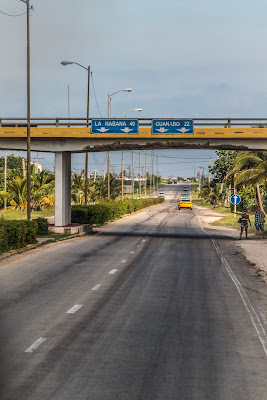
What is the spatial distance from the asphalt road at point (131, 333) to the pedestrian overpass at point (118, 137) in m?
15.9

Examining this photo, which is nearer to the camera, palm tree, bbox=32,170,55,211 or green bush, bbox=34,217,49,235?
green bush, bbox=34,217,49,235

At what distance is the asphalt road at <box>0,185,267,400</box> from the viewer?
7.78 meters

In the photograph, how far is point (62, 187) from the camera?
38.3 m

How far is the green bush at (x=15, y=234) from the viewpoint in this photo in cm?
2430

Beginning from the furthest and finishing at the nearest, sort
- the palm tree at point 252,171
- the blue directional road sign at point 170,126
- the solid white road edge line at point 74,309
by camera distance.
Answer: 1. the palm tree at point 252,171
2. the blue directional road sign at point 170,126
3. the solid white road edge line at point 74,309

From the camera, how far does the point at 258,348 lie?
9859mm

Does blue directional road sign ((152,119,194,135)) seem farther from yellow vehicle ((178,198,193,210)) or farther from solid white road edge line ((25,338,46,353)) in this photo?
yellow vehicle ((178,198,193,210))

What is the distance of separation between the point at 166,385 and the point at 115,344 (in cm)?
225

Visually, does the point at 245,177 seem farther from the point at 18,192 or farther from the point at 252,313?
the point at 252,313

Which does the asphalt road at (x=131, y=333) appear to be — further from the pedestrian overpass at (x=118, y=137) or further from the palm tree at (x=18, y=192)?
the palm tree at (x=18, y=192)

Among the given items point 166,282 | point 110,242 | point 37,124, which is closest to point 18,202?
point 37,124

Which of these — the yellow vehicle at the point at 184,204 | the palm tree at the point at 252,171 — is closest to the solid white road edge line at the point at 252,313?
the palm tree at the point at 252,171

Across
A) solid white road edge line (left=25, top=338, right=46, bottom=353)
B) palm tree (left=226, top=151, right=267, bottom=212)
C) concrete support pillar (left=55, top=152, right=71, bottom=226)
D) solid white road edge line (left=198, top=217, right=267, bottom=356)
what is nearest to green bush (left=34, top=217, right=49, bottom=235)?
concrete support pillar (left=55, top=152, right=71, bottom=226)

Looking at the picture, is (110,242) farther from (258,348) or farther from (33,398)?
(33,398)
